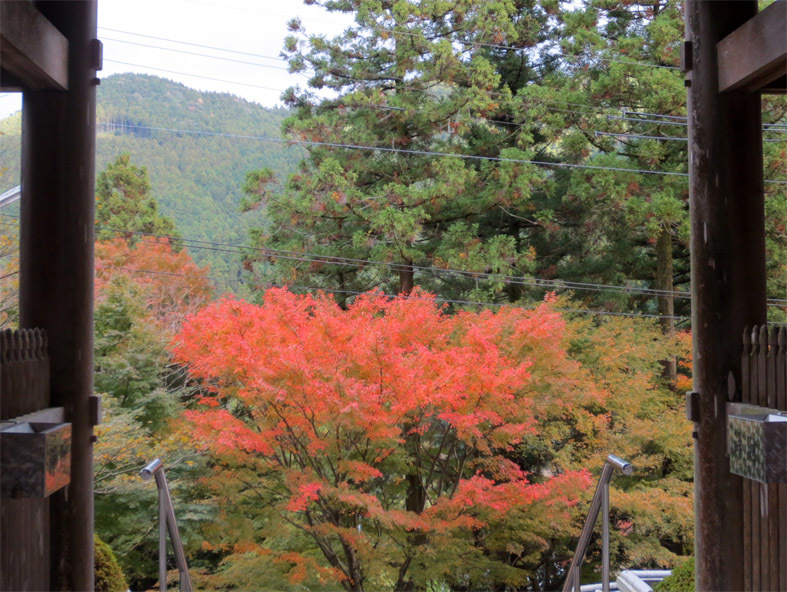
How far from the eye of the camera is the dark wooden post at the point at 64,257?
7.02 ft

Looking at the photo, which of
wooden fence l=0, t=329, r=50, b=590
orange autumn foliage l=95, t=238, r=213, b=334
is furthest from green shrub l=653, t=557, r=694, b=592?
orange autumn foliage l=95, t=238, r=213, b=334

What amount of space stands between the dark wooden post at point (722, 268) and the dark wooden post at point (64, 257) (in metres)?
2.02

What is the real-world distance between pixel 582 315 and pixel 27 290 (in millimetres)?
7288

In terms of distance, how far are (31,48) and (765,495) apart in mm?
2487

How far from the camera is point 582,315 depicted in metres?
8.50

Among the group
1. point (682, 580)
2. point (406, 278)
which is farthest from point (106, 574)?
point (406, 278)

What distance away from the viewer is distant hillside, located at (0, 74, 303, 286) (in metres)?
14.2

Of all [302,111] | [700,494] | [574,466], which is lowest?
[574,466]

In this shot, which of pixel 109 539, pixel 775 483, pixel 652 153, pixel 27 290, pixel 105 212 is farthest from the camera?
pixel 105 212

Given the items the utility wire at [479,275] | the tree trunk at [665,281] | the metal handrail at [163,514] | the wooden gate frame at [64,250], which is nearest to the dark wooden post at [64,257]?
the wooden gate frame at [64,250]

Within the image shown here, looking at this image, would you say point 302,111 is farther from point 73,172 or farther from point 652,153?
point 73,172

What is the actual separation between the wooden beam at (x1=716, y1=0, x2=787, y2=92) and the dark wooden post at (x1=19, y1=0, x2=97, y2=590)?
2.07 meters

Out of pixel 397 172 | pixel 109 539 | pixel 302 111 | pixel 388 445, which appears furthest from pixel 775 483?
pixel 302 111

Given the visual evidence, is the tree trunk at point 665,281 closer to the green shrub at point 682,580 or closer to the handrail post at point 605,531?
the green shrub at point 682,580
